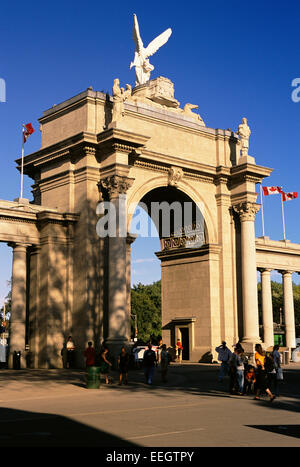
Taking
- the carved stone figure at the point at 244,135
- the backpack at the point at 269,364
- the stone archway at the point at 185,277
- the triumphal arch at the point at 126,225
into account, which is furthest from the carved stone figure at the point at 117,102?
the backpack at the point at 269,364

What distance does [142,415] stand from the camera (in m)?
15.5

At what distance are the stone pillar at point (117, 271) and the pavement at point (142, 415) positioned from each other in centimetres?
768

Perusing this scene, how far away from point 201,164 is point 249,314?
10710 millimetres

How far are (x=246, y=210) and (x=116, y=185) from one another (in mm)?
11210

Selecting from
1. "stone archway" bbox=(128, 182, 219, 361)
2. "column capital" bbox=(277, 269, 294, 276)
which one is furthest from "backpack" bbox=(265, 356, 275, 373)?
"column capital" bbox=(277, 269, 294, 276)

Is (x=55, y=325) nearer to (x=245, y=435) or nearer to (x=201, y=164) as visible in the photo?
(x=201, y=164)

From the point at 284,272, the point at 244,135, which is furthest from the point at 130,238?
the point at 284,272

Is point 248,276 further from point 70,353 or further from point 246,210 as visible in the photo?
point 70,353

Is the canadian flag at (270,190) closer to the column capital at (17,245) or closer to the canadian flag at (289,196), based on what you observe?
the canadian flag at (289,196)

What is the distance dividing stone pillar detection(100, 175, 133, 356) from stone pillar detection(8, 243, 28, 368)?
517 centimetres

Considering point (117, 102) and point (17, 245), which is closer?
point (17, 245)

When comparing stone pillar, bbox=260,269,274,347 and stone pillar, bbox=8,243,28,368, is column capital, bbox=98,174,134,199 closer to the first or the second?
stone pillar, bbox=8,243,28,368

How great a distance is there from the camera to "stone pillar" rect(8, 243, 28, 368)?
35.1m
